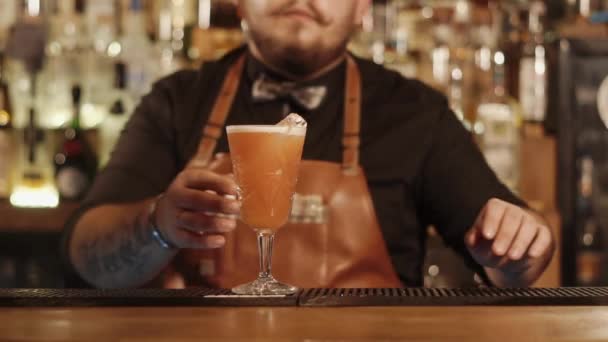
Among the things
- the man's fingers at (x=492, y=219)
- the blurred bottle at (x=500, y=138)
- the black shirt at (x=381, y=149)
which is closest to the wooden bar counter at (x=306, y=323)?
the man's fingers at (x=492, y=219)

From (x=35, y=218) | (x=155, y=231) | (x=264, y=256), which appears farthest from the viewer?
(x=35, y=218)

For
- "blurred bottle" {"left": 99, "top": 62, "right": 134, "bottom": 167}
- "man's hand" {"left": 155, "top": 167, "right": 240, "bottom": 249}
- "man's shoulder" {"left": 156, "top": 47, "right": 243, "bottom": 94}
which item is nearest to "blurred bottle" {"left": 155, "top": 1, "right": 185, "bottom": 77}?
"blurred bottle" {"left": 99, "top": 62, "right": 134, "bottom": 167}

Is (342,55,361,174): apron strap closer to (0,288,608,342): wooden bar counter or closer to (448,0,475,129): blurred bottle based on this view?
(0,288,608,342): wooden bar counter

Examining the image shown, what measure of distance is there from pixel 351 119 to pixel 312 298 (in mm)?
956

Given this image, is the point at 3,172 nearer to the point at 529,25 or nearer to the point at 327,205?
the point at 327,205

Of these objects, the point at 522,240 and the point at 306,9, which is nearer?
the point at 522,240

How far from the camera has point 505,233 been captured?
127cm

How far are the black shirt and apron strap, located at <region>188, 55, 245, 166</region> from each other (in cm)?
3

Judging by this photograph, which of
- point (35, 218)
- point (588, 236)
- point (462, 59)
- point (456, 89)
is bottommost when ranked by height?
point (588, 236)

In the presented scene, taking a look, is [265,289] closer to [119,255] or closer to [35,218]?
[119,255]

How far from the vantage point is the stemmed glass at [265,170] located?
A: 1.15 m

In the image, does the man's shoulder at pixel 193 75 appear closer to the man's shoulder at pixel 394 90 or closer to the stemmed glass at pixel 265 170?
the man's shoulder at pixel 394 90

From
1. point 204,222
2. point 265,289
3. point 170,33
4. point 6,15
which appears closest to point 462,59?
point 170,33

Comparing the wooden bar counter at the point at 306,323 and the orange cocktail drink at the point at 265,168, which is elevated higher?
the orange cocktail drink at the point at 265,168
